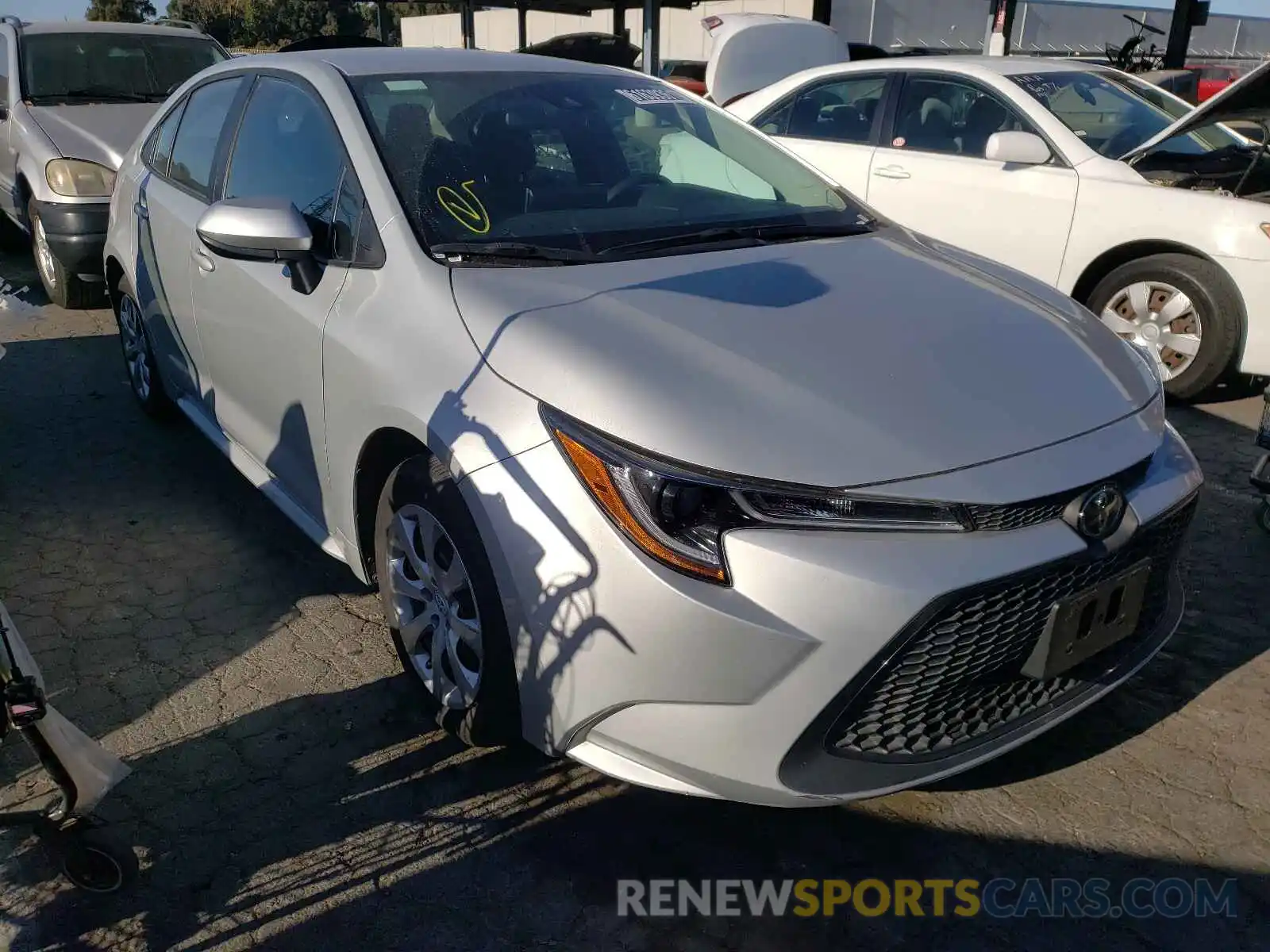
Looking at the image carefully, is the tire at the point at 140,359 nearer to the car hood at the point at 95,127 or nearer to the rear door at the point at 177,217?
the rear door at the point at 177,217

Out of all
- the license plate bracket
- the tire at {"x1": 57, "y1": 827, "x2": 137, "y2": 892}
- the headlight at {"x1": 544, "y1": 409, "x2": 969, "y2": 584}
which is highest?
the headlight at {"x1": 544, "y1": 409, "x2": 969, "y2": 584}

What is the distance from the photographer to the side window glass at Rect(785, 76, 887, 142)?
6.28 m

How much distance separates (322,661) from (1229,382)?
5024 millimetres

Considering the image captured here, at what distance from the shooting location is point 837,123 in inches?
253

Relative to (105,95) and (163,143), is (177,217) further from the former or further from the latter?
(105,95)

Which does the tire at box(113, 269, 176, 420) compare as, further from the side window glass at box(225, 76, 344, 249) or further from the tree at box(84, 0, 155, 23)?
the tree at box(84, 0, 155, 23)

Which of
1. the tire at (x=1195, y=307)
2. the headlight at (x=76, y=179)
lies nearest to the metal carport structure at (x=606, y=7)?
the headlight at (x=76, y=179)

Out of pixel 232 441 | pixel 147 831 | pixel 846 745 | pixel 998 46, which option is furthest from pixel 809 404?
pixel 998 46

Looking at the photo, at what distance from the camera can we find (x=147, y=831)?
2.36 m

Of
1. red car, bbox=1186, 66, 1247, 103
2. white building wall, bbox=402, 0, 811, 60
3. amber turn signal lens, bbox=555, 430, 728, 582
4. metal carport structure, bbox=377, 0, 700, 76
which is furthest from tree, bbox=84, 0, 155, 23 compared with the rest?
amber turn signal lens, bbox=555, 430, 728, 582

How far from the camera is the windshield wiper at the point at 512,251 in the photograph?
2.57 m

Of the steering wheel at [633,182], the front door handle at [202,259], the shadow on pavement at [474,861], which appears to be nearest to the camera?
the shadow on pavement at [474,861]

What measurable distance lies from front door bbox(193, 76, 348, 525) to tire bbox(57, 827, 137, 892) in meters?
1.10
